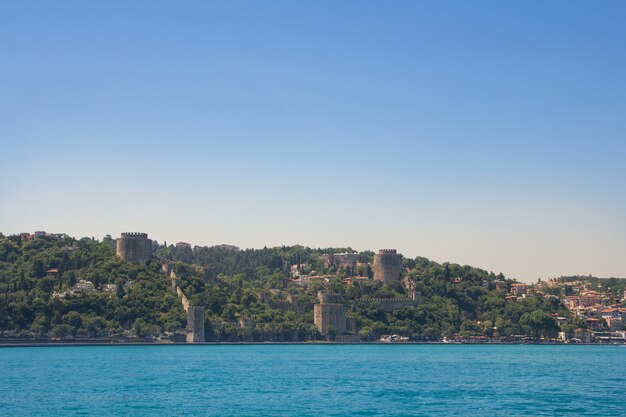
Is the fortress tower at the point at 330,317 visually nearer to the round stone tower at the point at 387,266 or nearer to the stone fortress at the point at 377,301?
the stone fortress at the point at 377,301

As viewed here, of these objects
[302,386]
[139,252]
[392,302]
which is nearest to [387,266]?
[392,302]

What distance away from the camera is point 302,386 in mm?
42469

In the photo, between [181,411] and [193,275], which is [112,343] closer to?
[193,275]

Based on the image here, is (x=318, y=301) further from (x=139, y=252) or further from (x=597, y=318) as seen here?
(x=597, y=318)

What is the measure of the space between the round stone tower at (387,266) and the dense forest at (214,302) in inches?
74.2

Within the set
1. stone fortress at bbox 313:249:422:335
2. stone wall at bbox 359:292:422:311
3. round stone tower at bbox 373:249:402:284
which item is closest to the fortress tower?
stone fortress at bbox 313:249:422:335

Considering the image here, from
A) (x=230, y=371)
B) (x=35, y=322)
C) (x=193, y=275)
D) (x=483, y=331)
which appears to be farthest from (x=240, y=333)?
(x=230, y=371)

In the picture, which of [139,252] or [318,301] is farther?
[318,301]

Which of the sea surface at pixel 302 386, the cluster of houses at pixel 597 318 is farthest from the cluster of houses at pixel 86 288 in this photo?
the cluster of houses at pixel 597 318

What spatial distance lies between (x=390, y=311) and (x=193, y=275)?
70.4 feet

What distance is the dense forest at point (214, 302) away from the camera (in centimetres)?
7925

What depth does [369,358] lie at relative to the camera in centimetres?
6844

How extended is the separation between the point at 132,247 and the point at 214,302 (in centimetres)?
1215

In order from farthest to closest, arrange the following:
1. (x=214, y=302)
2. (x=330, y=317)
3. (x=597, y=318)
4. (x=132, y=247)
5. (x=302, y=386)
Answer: (x=597, y=318)
(x=132, y=247)
(x=330, y=317)
(x=214, y=302)
(x=302, y=386)
